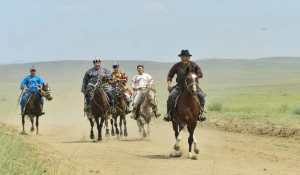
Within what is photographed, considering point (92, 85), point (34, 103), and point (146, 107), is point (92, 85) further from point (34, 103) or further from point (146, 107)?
point (34, 103)

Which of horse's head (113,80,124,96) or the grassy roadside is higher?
horse's head (113,80,124,96)

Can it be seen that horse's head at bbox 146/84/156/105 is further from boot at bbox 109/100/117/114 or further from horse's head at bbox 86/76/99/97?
horse's head at bbox 86/76/99/97

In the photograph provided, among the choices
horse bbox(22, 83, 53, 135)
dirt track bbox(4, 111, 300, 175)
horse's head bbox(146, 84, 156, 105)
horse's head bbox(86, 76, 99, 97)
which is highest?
horse's head bbox(86, 76, 99, 97)

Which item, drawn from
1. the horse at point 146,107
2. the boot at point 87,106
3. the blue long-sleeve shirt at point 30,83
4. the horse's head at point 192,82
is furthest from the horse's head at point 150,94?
the horse's head at point 192,82

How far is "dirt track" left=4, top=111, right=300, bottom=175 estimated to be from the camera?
13758mm

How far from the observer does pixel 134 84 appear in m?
22.8

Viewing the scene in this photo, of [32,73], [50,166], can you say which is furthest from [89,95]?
[50,166]

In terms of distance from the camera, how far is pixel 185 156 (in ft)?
53.8

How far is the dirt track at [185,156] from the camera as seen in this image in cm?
1376

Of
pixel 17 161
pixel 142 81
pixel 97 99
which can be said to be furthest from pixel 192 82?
pixel 142 81

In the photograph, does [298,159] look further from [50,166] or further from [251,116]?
[251,116]

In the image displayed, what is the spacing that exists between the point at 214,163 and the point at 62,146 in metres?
5.76

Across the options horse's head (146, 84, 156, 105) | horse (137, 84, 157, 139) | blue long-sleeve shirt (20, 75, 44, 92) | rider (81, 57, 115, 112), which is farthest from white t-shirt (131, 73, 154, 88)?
blue long-sleeve shirt (20, 75, 44, 92)

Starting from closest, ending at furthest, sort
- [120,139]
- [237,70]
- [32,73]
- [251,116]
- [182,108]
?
[182,108] → [120,139] → [32,73] → [251,116] → [237,70]
